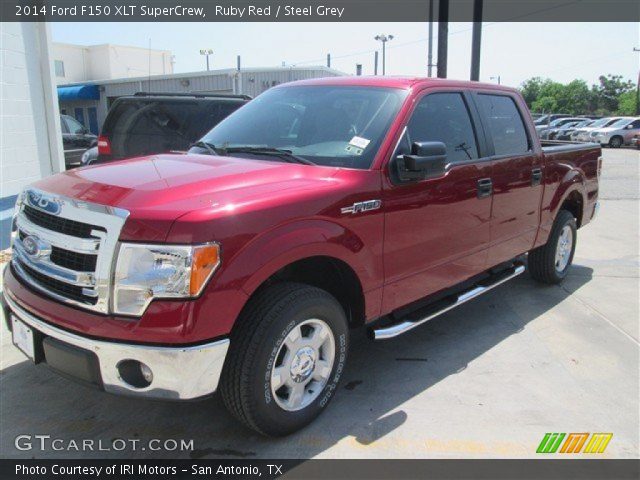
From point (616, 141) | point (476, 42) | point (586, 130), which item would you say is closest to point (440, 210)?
point (476, 42)

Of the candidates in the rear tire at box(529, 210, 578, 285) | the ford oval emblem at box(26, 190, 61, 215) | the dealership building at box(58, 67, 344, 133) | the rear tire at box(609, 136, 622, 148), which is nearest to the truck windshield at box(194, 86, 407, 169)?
the ford oval emblem at box(26, 190, 61, 215)

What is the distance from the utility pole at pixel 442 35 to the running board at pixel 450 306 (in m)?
11.4

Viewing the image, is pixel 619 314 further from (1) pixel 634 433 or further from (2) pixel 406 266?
(2) pixel 406 266

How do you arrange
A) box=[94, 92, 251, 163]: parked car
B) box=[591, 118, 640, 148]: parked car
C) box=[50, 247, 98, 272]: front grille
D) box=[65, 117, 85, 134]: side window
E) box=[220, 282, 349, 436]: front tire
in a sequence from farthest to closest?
1. box=[591, 118, 640, 148]: parked car
2. box=[65, 117, 85, 134]: side window
3. box=[94, 92, 251, 163]: parked car
4. box=[220, 282, 349, 436]: front tire
5. box=[50, 247, 98, 272]: front grille

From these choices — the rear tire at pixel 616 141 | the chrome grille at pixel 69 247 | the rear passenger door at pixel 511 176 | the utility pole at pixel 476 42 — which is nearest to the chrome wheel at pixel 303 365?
the chrome grille at pixel 69 247

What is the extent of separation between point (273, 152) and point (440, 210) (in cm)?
120

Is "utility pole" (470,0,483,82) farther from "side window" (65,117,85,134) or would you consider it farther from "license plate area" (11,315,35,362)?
"license plate area" (11,315,35,362)

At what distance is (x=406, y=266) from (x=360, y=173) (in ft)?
2.42

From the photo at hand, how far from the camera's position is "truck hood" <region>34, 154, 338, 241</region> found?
2.44m

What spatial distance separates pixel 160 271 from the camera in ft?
7.88

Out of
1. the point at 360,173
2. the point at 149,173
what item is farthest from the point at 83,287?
the point at 360,173

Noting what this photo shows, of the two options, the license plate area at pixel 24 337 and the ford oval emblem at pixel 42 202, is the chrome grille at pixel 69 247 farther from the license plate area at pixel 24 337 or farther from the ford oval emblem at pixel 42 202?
the license plate area at pixel 24 337

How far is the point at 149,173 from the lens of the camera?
9.89 feet

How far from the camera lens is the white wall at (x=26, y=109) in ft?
25.8
